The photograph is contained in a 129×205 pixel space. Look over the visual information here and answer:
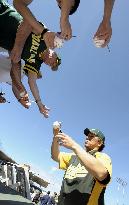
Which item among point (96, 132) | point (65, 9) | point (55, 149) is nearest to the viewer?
point (65, 9)

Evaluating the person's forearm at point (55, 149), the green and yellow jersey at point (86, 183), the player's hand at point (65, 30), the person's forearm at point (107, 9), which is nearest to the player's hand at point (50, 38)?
the player's hand at point (65, 30)

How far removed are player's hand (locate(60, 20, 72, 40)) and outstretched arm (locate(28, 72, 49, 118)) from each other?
2.26 m

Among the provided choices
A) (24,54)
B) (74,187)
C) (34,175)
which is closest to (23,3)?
(24,54)

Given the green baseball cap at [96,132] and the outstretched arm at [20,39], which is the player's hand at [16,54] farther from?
the green baseball cap at [96,132]

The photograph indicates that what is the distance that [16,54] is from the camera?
16.7ft

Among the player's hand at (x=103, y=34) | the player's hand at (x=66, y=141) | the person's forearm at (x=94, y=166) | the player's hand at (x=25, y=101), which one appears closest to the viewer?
the player's hand at (x=103, y=34)

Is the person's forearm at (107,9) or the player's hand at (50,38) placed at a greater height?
the person's forearm at (107,9)

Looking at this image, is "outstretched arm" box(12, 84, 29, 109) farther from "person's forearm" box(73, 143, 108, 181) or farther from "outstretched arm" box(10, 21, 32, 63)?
"person's forearm" box(73, 143, 108, 181)

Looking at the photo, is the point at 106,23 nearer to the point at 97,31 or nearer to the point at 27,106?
the point at 97,31

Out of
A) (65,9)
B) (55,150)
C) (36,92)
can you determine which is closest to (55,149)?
(55,150)

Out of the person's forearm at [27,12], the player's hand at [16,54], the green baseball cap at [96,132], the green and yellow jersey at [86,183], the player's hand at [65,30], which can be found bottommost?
the green and yellow jersey at [86,183]

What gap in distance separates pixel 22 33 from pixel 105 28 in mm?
1724

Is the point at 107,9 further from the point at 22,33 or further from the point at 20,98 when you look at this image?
the point at 20,98

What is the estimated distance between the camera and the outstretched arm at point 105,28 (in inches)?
127
